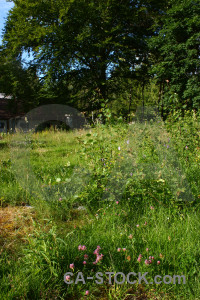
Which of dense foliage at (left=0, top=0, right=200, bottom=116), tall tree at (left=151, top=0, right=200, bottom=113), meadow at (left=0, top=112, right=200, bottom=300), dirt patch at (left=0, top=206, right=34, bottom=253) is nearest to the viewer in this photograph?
meadow at (left=0, top=112, right=200, bottom=300)

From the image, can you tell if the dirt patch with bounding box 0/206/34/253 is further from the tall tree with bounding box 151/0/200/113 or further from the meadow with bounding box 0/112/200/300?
the tall tree with bounding box 151/0/200/113

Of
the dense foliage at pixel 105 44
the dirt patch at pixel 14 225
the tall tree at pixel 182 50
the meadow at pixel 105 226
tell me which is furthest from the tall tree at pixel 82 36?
the dirt patch at pixel 14 225

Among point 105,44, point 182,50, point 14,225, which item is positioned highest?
point 105,44

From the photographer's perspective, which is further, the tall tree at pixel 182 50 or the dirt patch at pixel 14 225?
the tall tree at pixel 182 50

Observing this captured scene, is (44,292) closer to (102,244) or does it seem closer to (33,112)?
(102,244)

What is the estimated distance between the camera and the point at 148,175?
8.96 feet

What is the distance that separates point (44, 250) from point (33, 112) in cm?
1823

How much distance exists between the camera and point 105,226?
2227 mm

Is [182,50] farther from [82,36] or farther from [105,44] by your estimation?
[82,36]

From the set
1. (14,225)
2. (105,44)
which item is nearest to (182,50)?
(105,44)

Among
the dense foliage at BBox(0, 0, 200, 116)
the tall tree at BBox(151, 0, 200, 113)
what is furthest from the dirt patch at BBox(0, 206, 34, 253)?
the tall tree at BBox(151, 0, 200, 113)

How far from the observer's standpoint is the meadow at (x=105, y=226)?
1.58 meters

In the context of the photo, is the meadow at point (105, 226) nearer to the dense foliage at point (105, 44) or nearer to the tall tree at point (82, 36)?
the dense foliage at point (105, 44)

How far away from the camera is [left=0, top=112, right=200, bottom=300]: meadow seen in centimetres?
158
